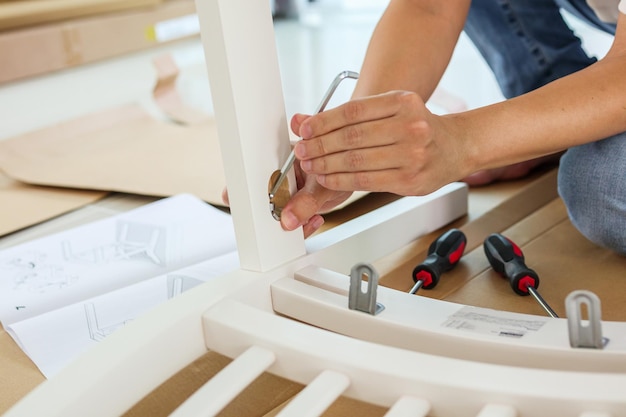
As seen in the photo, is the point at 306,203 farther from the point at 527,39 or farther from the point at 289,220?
the point at 527,39

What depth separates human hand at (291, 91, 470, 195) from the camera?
735mm

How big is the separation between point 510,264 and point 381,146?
26 centimetres

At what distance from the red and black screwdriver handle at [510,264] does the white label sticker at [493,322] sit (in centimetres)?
19

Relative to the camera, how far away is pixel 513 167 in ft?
4.08

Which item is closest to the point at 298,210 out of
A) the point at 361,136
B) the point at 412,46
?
the point at 361,136

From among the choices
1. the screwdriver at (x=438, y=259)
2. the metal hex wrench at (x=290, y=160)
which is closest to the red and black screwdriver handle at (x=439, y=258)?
the screwdriver at (x=438, y=259)

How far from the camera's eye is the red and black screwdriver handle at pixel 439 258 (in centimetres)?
92

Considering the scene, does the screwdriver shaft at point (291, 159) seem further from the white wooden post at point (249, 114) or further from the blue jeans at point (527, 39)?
the blue jeans at point (527, 39)

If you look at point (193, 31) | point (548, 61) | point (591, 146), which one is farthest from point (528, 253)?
point (193, 31)

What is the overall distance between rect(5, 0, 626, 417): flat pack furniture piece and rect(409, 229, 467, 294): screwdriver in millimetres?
100

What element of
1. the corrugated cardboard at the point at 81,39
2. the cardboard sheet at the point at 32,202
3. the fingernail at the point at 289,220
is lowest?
the cardboard sheet at the point at 32,202

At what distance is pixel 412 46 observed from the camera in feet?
3.33

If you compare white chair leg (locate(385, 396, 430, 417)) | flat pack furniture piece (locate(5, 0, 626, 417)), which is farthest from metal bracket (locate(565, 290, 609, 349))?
white chair leg (locate(385, 396, 430, 417))

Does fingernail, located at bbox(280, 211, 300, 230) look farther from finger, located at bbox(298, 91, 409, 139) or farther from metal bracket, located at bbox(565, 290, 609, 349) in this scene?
metal bracket, located at bbox(565, 290, 609, 349)
